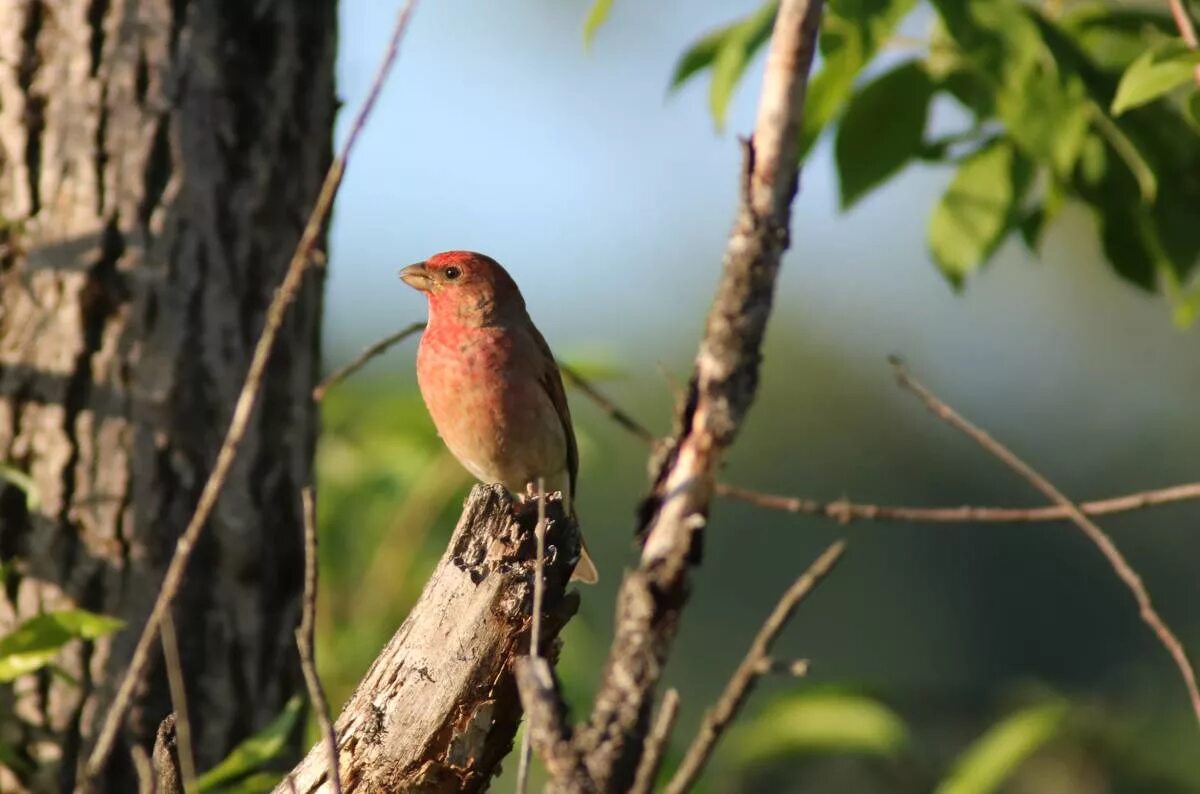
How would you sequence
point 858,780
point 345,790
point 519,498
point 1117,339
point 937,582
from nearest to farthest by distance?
point 345,790, point 519,498, point 858,780, point 937,582, point 1117,339

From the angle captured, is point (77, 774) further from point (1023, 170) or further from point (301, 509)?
point (1023, 170)

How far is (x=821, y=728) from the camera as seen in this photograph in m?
4.50

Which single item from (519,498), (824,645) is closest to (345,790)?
(519,498)

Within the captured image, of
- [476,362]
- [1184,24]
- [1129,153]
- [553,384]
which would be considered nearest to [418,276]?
→ [476,362]

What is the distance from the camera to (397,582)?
215 inches

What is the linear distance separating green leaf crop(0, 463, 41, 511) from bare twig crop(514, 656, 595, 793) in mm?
2247

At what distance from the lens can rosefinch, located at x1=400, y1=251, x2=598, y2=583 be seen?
4953mm

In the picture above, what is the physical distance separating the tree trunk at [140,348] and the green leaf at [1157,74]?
7.75ft

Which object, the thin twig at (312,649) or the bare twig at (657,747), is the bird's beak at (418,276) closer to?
the thin twig at (312,649)

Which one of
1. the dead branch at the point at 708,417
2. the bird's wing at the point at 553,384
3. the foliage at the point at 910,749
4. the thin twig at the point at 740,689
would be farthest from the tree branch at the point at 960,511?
the bird's wing at the point at 553,384

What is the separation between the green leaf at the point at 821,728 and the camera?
4.37 metres

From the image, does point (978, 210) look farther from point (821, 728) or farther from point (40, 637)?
point (40, 637)

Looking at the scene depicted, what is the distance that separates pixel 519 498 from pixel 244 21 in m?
1.77

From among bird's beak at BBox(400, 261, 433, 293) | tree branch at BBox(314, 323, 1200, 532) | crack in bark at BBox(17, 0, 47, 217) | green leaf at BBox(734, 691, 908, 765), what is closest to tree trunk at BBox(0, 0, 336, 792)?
crack in bark at BBox(17, 0, 47, 217)
